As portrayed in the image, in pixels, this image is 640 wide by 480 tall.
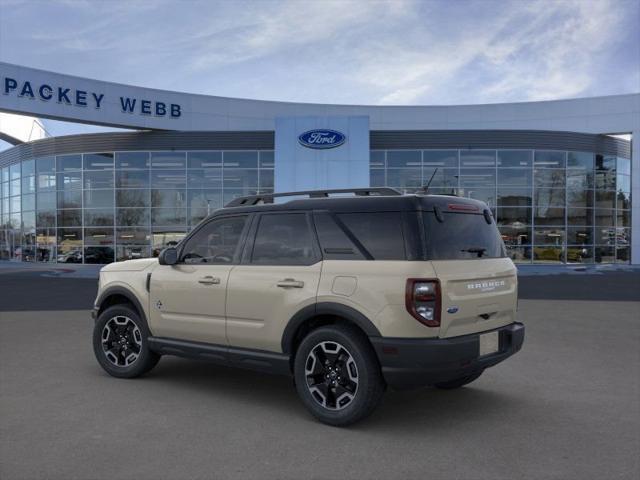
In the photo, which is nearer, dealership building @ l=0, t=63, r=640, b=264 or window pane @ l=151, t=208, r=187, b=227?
dealership building @ l=0, t=63, r=640, b=264

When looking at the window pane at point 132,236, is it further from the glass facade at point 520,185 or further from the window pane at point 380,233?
the window pane at point 380,233

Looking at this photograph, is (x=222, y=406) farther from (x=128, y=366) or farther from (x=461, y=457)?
(x=461, y=457)

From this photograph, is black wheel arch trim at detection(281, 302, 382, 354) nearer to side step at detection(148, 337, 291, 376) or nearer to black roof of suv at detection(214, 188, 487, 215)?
side step at detection(148, 337, 291, 376)

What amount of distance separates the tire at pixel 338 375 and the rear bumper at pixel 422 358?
0.44 feet

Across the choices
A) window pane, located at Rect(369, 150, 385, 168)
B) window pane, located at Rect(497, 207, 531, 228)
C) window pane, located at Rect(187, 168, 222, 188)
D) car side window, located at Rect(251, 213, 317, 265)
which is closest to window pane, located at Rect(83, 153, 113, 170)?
window pane, located at Rect(187, 168, 222, 188)

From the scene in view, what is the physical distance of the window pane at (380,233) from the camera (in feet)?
13.9

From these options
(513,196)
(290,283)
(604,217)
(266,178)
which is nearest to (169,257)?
(290,283)

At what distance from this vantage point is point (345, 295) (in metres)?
4.30

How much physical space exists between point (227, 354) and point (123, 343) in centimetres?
156

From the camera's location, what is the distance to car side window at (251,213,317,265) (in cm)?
471

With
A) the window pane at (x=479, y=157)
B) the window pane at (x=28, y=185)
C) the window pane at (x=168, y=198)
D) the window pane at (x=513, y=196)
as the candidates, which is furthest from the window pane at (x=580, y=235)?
the window pane at (x=28, y=185)

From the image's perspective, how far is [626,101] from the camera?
29.1m

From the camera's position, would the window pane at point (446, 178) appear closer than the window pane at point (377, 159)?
Yes

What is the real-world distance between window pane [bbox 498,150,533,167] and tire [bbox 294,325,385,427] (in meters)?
24.3
